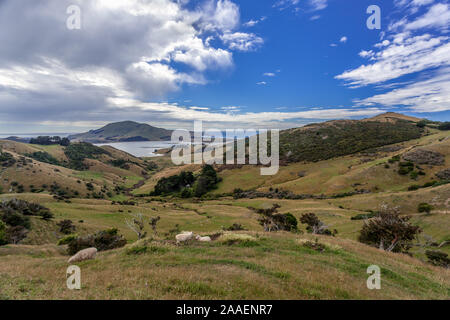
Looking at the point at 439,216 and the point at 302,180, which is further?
the point at 302,180

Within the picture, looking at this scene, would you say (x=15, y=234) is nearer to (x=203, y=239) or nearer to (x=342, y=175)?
(x=203, y=239)

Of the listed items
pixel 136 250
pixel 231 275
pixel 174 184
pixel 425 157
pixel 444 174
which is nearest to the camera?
pixel 231 275

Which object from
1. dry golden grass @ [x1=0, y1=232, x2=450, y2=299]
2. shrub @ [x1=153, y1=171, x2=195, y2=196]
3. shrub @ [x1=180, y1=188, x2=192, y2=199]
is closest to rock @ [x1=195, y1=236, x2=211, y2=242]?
dry golden grass @ [x1=0, y1=232, x2=450, y2=299]

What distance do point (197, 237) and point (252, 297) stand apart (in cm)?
911

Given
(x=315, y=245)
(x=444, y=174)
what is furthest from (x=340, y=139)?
(x=315, y=245)

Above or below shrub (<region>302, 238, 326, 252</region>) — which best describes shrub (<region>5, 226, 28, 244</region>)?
below

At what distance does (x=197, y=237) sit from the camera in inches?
575

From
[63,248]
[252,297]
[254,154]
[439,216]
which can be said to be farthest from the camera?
[254,154]

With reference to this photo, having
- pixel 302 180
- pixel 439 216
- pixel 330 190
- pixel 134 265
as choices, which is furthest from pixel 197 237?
pixel 302 180

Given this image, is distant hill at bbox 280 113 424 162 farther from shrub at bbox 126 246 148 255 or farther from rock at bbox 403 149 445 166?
shrub at bbox 126 246 148 255

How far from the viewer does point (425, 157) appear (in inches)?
2511

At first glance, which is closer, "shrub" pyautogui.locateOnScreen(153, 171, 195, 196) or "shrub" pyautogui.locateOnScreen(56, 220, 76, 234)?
"shrub" pyautogui.locateOnScreen(56, 220, 76, 234)

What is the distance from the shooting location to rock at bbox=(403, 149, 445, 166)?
202 feet
